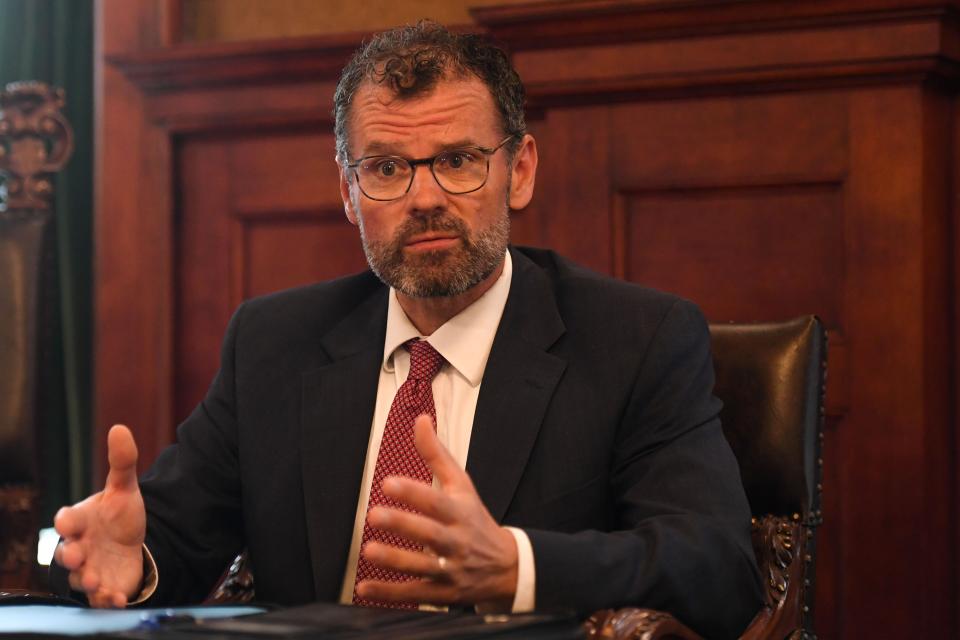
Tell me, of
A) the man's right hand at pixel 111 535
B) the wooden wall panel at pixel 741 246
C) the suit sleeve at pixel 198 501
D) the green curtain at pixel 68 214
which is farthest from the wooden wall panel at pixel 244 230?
the man's right hand at pixel 111 535

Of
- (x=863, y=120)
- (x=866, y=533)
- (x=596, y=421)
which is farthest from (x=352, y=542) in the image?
(x=863, y=120)

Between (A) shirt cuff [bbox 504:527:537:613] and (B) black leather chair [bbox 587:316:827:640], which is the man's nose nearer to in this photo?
(B) black leather chair [bbox 587:316:827:640]

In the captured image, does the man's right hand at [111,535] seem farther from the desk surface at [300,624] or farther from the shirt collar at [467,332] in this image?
the shirt collar at [467,332]

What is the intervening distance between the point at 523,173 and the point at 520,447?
21.4 inches

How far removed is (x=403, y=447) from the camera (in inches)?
76.4

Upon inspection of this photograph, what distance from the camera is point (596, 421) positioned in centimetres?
189

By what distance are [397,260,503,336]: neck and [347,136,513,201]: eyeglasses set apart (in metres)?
0.15

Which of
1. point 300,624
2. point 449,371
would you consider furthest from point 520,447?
point 300,624

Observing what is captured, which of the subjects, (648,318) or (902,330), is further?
(902,330)

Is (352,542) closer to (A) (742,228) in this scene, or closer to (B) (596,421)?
(B) (596,421)

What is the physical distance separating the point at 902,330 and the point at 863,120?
488mm

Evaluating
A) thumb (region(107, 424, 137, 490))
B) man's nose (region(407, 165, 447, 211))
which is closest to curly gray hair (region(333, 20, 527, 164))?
man's nose (region(407, 165, 447, 211))

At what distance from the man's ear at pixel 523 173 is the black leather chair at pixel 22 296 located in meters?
1.19

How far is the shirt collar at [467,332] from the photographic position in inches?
79.4
